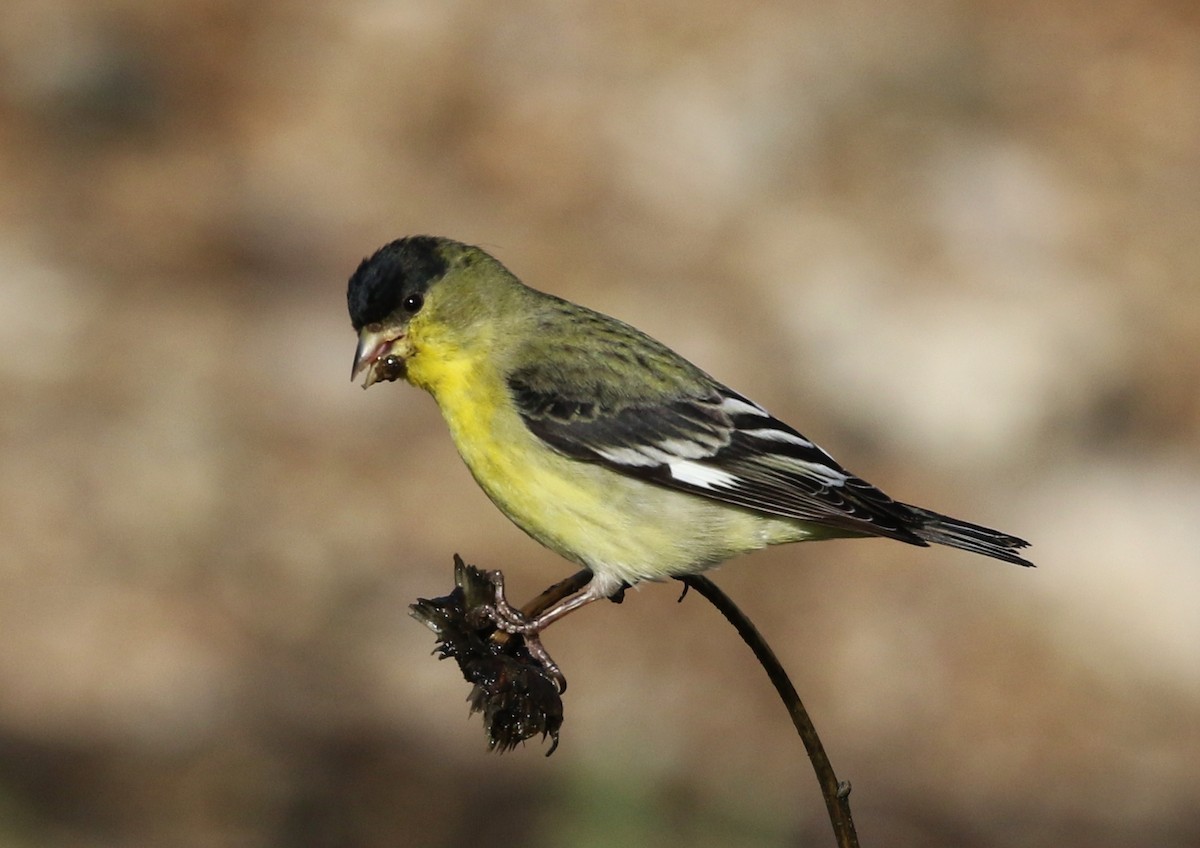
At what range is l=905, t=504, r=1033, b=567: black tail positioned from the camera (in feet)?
14.4

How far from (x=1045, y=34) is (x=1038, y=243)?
2.18m

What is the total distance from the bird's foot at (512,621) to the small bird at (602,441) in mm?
130

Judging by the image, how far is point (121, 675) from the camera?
8.51 meters

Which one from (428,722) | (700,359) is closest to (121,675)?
(428,722)

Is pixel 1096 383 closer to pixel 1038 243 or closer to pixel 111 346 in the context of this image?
pixel 1038 243

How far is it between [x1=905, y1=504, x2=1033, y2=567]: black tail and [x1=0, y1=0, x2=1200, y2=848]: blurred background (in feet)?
6.64

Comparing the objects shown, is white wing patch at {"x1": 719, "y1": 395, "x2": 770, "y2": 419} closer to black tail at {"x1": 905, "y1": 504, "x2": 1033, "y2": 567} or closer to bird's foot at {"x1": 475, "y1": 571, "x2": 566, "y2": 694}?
black tail at {"x1": 905, "y1": 504, "x2": 1033, "y2": 567}

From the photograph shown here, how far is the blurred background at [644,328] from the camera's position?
845cm

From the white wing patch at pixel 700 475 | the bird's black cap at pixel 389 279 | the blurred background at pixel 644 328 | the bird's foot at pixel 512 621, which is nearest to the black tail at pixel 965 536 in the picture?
the white wing patch at pixel 700 475

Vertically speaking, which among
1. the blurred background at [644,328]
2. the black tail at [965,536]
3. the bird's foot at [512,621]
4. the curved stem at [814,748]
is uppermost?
the blurred background at [644,328]

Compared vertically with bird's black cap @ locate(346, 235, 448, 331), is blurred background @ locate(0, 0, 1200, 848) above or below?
above

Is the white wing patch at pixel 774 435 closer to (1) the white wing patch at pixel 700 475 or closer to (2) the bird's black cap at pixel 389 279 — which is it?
(1) the white wing patch at pixel 700 475

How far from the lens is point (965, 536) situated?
4477 mm

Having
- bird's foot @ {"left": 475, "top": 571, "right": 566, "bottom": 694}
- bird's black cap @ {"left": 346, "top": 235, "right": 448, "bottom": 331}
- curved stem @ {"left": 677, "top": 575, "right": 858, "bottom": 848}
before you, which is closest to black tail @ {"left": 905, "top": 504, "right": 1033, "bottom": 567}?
bird's foot @ {"left": 475, "top": 571, "right": 566, "bottom": 694}
